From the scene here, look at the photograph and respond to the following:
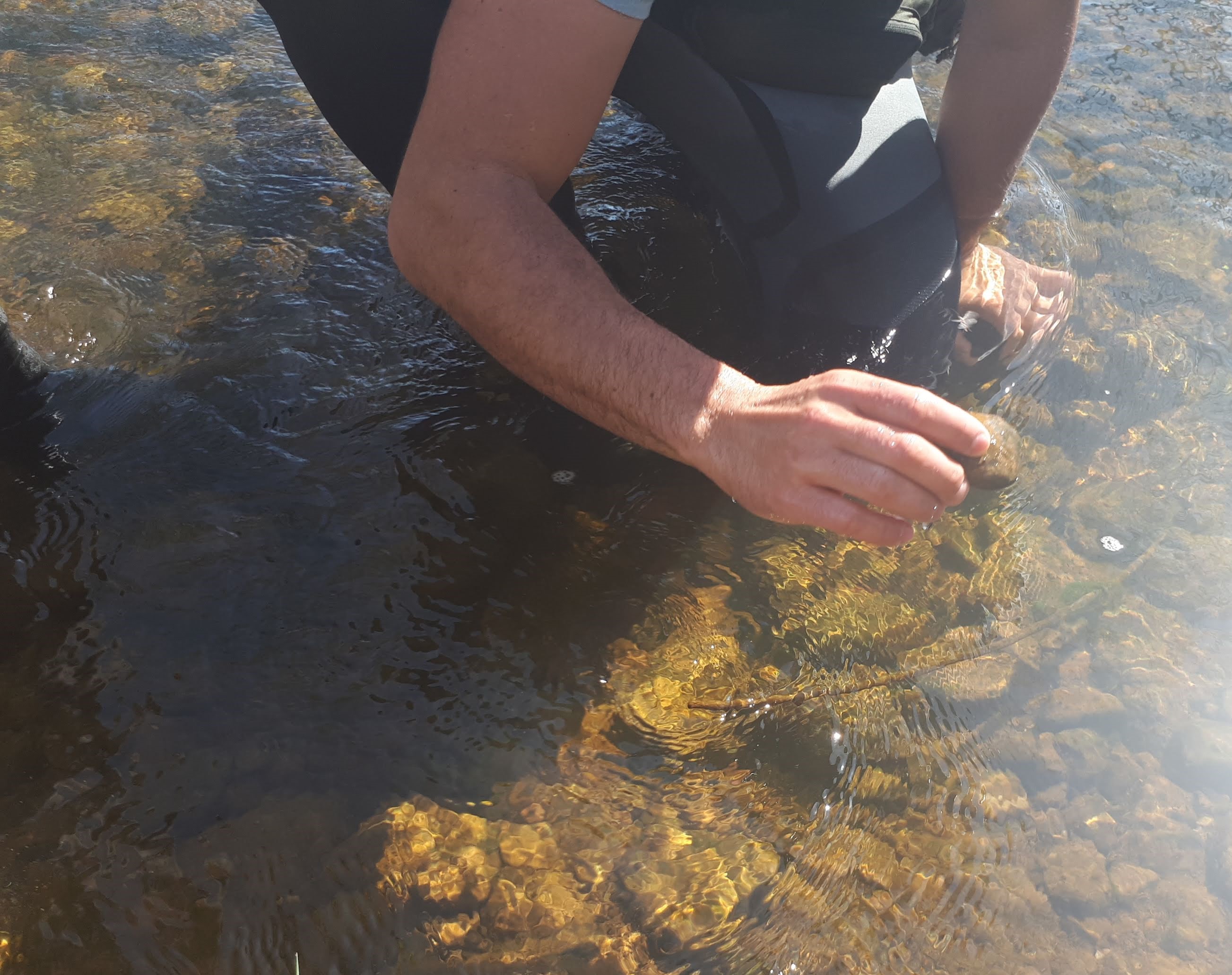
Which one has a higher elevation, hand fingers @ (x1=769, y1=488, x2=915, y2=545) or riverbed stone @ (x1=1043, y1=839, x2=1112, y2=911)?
hand fingers @ (x1=769, y1=488, x2=915, y2=545)

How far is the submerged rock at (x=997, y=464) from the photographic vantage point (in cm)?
205

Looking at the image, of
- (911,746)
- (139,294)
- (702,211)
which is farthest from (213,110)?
(911,746)

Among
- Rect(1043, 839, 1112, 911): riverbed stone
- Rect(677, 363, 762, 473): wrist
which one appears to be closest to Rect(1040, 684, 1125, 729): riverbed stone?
Rect(1043, 839, 1112, 911): riverbed stone

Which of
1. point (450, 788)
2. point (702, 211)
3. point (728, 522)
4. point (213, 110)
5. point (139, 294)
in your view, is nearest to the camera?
point (450, 788)

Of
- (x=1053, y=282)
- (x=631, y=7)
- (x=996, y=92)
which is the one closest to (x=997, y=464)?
(x=1053, y=282)

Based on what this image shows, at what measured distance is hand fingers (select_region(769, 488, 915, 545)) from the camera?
1.26m

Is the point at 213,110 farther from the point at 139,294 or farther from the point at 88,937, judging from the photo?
the point at 88,937

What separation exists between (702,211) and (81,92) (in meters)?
2.10

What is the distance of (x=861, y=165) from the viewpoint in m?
2.27

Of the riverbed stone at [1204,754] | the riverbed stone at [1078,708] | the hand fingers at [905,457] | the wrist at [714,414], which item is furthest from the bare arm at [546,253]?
the riverbed stone at [1204,754]

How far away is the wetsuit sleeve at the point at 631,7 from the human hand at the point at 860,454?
744mm

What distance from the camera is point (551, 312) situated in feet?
5.17

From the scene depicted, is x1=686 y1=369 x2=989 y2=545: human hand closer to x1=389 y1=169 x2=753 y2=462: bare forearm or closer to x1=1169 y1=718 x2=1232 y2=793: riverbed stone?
x1=389 y1=169 x2=753 y2=462: bare forearm

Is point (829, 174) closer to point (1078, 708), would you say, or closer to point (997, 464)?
point (997, 464)
